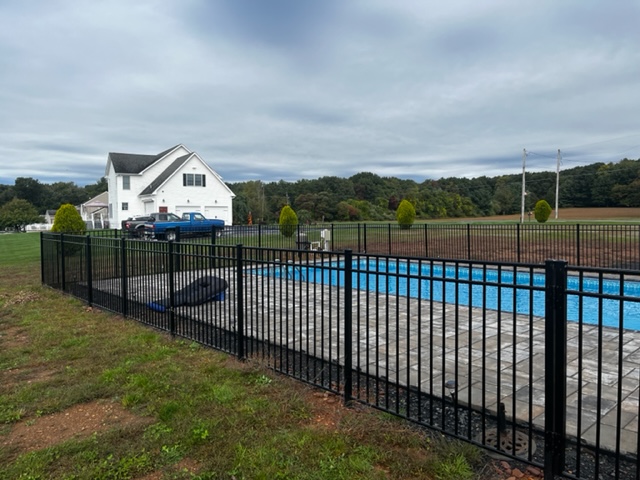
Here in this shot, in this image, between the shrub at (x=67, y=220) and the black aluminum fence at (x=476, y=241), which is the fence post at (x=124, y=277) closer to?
the black aluminum fence at (x=476, y=241)

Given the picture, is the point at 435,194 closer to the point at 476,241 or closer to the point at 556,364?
the point at 476,241

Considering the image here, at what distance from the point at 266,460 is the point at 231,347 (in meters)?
2.31

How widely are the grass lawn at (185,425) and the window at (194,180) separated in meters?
31.5

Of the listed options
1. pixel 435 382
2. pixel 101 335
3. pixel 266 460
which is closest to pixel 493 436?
pixel 435 382

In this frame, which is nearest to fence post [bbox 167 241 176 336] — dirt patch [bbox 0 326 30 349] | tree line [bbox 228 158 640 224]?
dirt patch [bbox 0 326 30 349]

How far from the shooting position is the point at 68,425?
10.7 feet

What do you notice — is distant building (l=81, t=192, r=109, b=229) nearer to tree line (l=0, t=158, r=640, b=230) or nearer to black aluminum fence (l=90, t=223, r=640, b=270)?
tree line (l=0, t=158, r=640, b=230)

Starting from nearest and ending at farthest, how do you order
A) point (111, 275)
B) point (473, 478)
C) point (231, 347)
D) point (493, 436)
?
point (473, 478)
point (493, 436)
point (231, 347)
point (111, 275)

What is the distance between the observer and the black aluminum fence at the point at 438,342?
2379 millimetres

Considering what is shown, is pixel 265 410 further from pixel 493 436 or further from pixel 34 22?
pixel 34 22

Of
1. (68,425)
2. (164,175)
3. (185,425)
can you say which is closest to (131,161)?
(164,175)

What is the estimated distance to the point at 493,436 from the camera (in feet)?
9.38

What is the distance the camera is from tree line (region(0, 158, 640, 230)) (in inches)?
2167

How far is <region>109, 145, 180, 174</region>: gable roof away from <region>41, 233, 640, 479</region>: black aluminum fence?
29938 mm
